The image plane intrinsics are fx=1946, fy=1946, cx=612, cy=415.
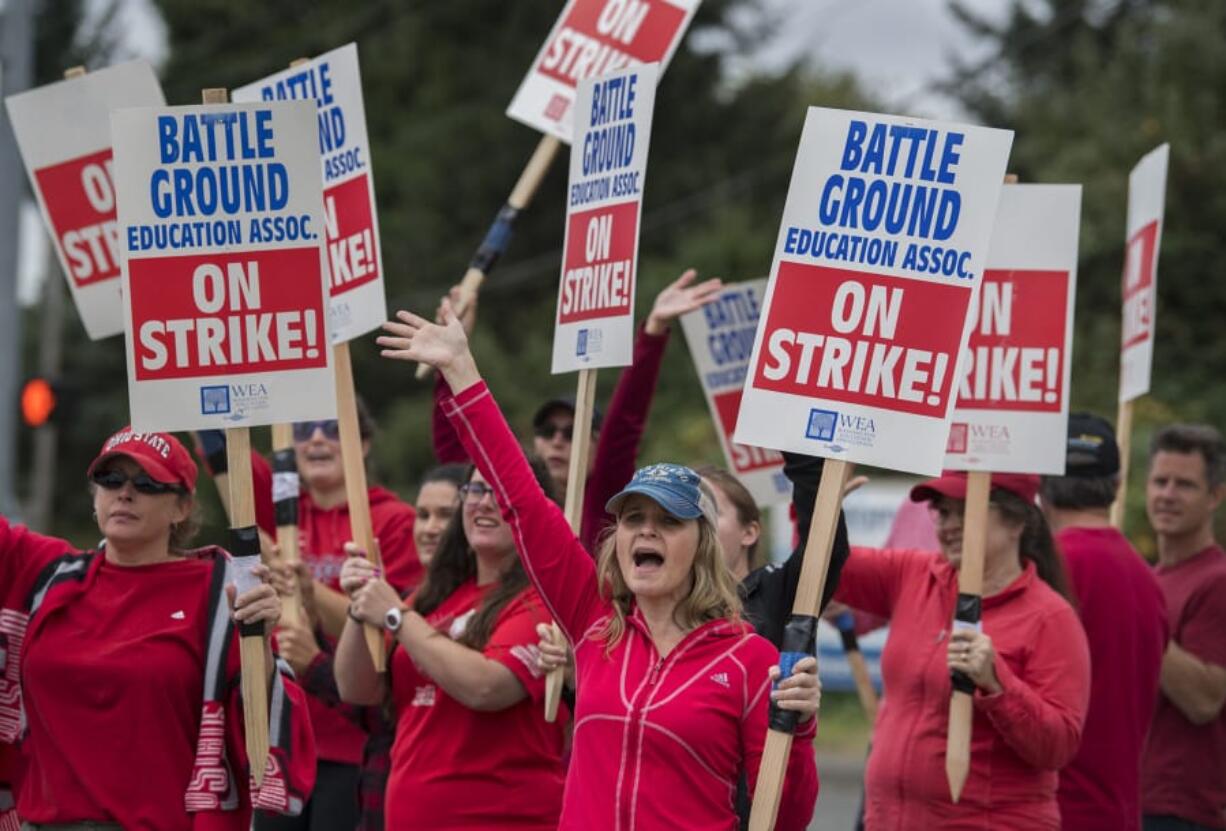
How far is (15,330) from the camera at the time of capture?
1359cm

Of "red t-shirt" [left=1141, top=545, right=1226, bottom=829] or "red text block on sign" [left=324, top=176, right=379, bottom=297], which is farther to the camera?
"red t-shirt" [left=1141, top=545, right=1226, bottom=829]

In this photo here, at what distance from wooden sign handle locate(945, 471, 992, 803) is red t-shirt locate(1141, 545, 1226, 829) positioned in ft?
5.41

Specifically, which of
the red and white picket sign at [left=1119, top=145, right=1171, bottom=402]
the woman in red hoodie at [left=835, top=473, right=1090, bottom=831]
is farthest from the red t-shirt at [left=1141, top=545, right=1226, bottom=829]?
the woman in red hoodie at [left=835, top=473, right=1090, bottom=831]

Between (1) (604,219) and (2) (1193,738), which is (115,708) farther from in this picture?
(2) (1193,738)

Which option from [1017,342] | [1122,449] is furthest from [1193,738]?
[1017,342]

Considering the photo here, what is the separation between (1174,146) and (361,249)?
17.0 m

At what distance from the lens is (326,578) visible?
7.54m

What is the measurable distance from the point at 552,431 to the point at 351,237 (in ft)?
3.82

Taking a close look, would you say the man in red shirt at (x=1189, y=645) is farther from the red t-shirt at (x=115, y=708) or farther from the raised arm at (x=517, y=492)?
the red t-shirt at (x=115, y=708)

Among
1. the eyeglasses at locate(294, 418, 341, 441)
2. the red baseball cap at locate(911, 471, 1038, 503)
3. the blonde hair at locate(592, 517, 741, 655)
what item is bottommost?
the blonde hair at locate(592, 517, 741, 655)

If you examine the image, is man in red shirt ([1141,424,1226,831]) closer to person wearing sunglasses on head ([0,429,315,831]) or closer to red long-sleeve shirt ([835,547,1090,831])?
red long-sleeve shirt ([835,547,1090,831])

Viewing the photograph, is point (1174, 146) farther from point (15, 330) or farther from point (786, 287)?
point (786, 287)

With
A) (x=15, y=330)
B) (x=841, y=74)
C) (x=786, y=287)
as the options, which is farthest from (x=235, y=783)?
(x=841, y=74)

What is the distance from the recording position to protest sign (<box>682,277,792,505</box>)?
7.73 m
